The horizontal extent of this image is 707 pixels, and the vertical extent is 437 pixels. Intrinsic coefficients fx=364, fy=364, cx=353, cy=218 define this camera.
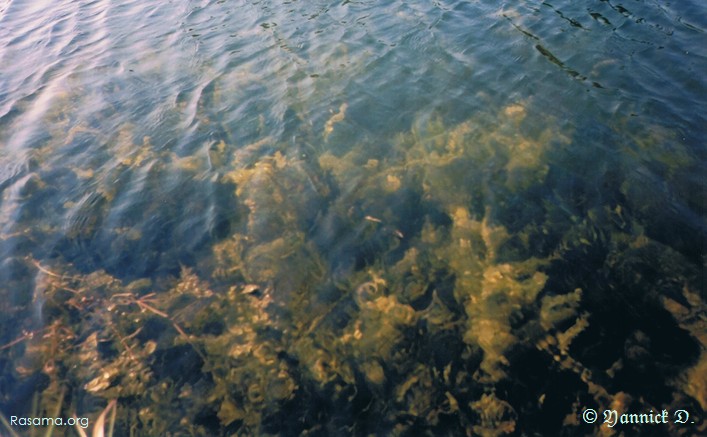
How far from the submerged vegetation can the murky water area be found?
3 cm

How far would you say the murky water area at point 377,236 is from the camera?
14.4 feet

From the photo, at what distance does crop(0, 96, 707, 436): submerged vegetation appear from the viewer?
4.30 meters

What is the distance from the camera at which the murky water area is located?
14.4ft

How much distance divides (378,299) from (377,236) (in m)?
1.14

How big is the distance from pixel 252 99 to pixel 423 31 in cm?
549

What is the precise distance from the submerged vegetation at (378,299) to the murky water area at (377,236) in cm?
3

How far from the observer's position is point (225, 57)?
36.0 ft

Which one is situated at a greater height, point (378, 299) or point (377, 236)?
point (377, 236)

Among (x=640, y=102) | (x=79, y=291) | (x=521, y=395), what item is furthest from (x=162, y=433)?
(x=640, y=102)

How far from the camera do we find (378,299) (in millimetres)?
5258

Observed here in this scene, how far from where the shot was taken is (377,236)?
598 centimetres

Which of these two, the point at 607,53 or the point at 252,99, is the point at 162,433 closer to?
the point at 252,99

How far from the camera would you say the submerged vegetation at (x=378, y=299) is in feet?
14.1

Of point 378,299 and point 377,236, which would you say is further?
point 377,236
